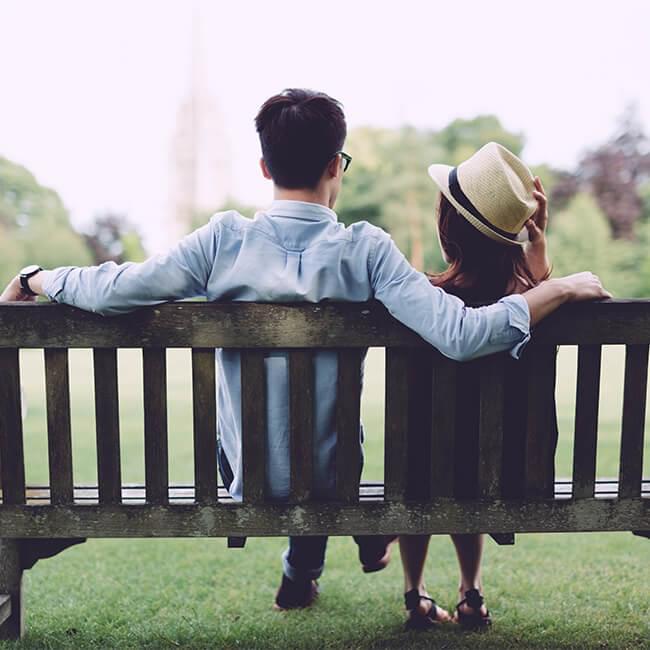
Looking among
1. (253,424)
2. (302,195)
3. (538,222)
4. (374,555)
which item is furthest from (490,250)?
(374,555)

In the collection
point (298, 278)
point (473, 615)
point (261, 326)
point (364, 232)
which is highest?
point (364, 232)

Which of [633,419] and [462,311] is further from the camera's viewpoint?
[633,419]

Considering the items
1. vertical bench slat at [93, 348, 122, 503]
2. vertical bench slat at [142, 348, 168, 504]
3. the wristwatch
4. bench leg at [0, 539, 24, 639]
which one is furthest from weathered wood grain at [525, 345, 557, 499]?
bench leg at [0, 539, 24, 639]

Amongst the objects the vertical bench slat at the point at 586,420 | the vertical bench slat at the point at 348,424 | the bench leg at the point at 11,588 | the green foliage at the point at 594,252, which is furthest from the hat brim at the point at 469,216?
the green foliage at the point at 594,252

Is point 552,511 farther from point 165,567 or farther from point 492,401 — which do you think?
point 165,567

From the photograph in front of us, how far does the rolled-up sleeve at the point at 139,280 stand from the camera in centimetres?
205

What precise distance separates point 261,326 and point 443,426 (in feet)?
1.69

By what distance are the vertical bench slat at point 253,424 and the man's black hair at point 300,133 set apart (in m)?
0.46

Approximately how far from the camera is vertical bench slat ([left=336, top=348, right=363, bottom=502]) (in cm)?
214

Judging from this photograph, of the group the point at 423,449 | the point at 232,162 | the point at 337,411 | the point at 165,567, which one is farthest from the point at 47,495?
the point at 232,162

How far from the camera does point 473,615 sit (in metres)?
2.76

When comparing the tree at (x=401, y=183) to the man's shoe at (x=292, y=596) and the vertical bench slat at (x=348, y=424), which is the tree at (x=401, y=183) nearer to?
the man's shoe at (x=292, y=596)

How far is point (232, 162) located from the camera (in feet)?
220

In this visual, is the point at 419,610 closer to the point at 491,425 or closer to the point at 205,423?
the point at 491,425
